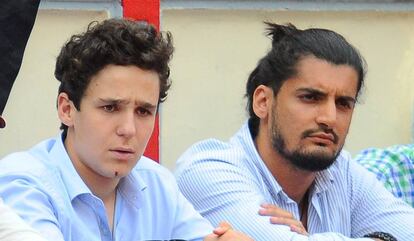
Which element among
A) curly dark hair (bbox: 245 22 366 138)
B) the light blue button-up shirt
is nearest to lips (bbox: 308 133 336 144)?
curly dark hair (bbox: 245 22 366 138)

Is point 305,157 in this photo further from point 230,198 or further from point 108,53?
point 108,53

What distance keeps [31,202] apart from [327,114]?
A: 1177 millimetres

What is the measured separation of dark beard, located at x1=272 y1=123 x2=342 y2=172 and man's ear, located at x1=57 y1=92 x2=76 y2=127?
33.0 inches

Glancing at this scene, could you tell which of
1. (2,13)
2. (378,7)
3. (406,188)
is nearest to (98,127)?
(2,13)

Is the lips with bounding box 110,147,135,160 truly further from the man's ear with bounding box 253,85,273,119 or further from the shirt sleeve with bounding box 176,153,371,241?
the man's ear with bounding box 253,85,273,119

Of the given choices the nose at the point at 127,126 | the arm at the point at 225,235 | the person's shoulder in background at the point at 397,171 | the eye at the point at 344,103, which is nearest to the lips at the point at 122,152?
the nose at the point at 127,126

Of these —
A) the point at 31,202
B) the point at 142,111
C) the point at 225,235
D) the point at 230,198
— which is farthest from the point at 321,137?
the point at 31,202

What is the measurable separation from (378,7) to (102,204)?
101 inches

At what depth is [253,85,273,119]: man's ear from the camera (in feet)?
13.0

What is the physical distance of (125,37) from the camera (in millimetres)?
3336

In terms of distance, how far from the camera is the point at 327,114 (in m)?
3.83

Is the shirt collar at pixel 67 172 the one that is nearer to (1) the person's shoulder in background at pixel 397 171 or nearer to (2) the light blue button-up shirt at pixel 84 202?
(2) the light blue button-up shirt at pixel 84 202

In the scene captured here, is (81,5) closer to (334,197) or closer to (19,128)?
(19,128)

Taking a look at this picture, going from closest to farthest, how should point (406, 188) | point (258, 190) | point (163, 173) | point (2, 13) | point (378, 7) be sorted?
point (2, 13), point (163, 173), point (258, 190), point (406, 188), point (378, 7)
